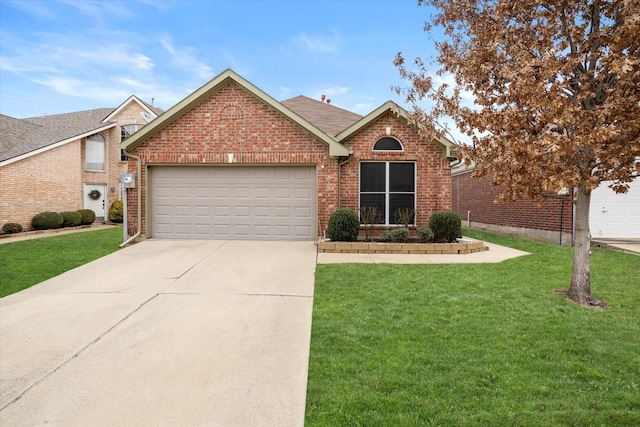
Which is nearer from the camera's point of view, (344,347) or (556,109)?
Answer: (344,347)

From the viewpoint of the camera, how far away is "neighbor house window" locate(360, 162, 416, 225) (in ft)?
38.0

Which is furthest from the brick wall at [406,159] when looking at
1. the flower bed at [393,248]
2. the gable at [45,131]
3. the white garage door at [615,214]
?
the gable at [45,131]

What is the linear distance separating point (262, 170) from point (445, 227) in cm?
578

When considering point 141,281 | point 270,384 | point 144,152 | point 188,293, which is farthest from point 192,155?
point 270,384

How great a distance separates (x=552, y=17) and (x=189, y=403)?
6.54m

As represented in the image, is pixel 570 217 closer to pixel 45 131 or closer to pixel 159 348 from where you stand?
pixel 159 348

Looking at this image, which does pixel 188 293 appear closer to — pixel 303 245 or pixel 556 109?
pixel 303 245

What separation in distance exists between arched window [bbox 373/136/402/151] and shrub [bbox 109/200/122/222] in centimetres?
1590

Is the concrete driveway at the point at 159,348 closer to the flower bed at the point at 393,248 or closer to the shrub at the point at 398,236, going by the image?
the flower bed at the point at 393,248

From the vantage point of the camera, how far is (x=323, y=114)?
648 inches

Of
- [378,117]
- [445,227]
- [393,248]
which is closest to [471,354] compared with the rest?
[393,248]

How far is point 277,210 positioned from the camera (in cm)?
1156

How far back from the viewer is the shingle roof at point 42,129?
17.0 m

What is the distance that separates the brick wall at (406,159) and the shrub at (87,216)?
14.5 m
